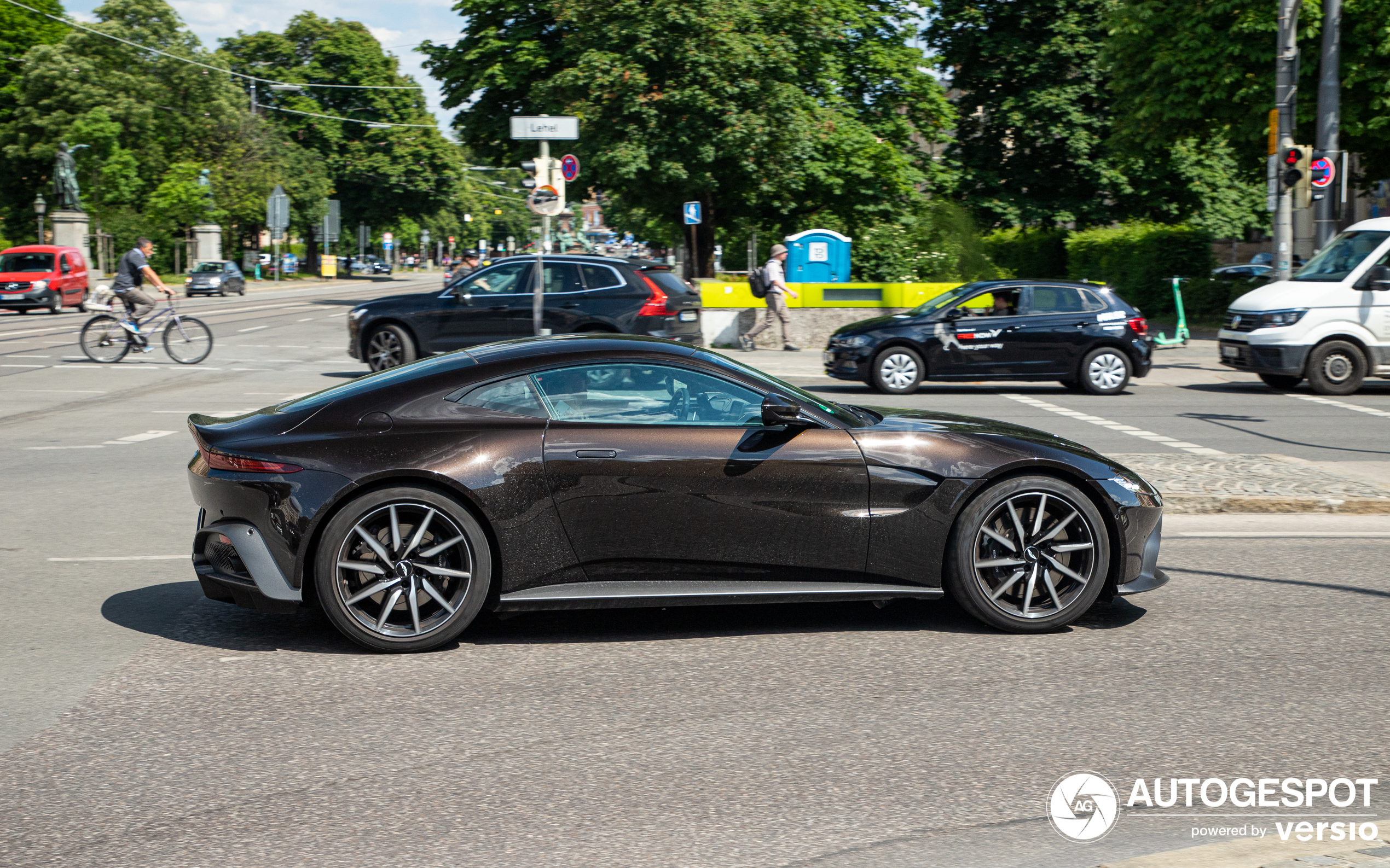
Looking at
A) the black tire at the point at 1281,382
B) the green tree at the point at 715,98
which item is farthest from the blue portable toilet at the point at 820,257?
the black tire at the point at 1281,382

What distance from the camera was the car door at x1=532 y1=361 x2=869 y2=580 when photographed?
17.1ft

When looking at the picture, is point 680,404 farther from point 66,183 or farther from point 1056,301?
point 66,183

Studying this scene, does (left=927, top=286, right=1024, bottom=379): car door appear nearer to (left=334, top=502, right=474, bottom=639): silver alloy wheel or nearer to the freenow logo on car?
(left=334, top=502, right=474, bottom=639): silver alloy wheel

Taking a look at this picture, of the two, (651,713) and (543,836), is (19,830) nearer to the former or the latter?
(543,836)

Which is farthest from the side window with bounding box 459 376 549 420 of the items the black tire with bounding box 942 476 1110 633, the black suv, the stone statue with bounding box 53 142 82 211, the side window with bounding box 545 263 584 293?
the stone statue with bounding box 53 142 82 211

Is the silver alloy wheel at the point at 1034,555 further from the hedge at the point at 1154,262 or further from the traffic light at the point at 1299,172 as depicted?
the hedge at the point at 1154,262

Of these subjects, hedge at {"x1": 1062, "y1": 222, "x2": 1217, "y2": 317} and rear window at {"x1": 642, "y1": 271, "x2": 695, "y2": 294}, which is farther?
hedge at {"x1": 1062, "y1": 222, "x2": 1217, "y2": 317}

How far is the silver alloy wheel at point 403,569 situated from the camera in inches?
201

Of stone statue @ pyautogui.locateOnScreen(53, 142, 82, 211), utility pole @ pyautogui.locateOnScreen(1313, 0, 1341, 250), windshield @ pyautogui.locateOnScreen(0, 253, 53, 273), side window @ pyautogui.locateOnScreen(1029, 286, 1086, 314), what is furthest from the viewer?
stone statue @ pyautogui.locateOnScreen(53, 142, 82, 211)

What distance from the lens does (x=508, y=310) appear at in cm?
1714

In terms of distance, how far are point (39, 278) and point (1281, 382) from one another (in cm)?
3090

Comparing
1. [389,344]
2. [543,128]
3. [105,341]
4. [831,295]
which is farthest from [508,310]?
[831,295]

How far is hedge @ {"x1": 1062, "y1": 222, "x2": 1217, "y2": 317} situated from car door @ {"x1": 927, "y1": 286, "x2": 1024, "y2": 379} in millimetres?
15215

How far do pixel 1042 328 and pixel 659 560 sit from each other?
12693 mm
